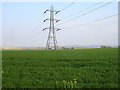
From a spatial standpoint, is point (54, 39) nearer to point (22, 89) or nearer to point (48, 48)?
point (48, 48)

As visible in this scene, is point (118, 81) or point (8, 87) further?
point (118, 81)

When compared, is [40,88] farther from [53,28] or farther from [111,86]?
[53,28]

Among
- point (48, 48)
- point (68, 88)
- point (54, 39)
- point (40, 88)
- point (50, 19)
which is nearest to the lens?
point (68, 88)

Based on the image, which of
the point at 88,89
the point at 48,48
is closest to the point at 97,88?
the point at 88,89

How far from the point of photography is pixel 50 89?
9000 millimetres

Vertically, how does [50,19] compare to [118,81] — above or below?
above

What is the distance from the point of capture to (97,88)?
9.29m

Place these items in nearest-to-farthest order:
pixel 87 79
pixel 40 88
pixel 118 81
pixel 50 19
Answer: pixel 40 88 < pixel 118 81 < pixel 87 79 < pixel 50 19

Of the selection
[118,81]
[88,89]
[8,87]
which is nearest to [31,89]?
[8,87]

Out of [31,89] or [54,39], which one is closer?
[31,89]

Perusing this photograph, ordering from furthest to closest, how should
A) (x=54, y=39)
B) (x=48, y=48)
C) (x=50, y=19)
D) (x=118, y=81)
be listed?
1. (x=48, y=48)
2. (x=54, y=39)
3. (x=50, y=19)
4. (x=118, y=81)

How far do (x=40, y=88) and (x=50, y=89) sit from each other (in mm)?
496

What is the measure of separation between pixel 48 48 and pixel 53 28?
16931 millimetres

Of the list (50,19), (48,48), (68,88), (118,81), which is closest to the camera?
(68,88)
